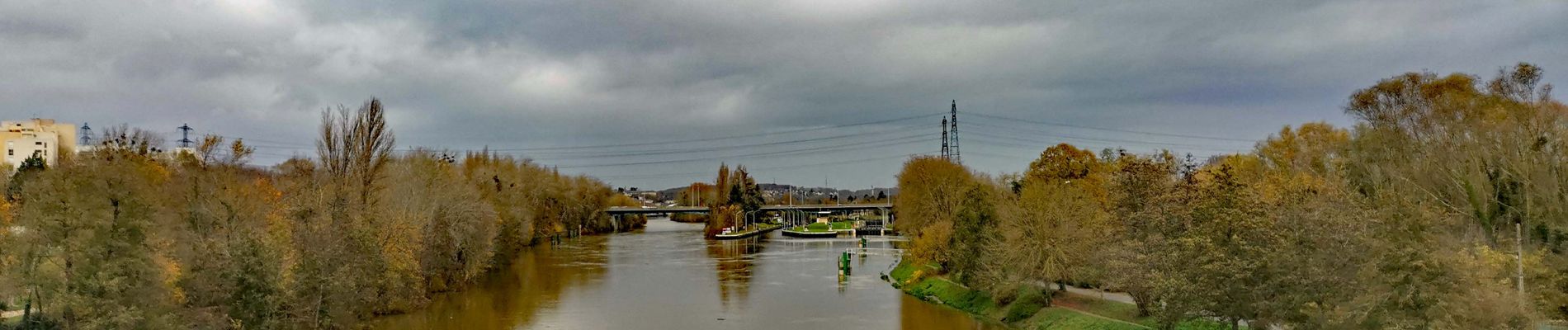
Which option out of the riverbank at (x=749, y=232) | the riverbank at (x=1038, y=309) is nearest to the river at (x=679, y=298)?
the riverbank at (x=1038, y=309)

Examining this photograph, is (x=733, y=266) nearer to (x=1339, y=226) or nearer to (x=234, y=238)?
(x=234, y=238)

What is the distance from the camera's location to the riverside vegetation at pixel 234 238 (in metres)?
23.4

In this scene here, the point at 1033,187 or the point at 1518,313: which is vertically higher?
the point at 1033,187

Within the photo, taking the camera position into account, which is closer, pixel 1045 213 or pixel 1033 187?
pixel 1045 213

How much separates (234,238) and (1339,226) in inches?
1171

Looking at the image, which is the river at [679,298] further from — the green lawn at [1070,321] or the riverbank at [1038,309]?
the green lawn at [1070,321]

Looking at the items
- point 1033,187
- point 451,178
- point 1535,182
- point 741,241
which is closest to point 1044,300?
point 1033,187

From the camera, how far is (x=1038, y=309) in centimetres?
3809

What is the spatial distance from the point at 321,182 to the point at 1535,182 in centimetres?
4246

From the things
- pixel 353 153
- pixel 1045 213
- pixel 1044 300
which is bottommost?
pixel 1044 300

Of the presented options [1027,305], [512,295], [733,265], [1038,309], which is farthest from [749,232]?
[1038,309]

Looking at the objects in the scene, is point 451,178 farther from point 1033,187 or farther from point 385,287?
point 1033,187

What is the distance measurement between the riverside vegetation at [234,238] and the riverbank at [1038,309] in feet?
72.0

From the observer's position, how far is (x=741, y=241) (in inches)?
A: 4279
